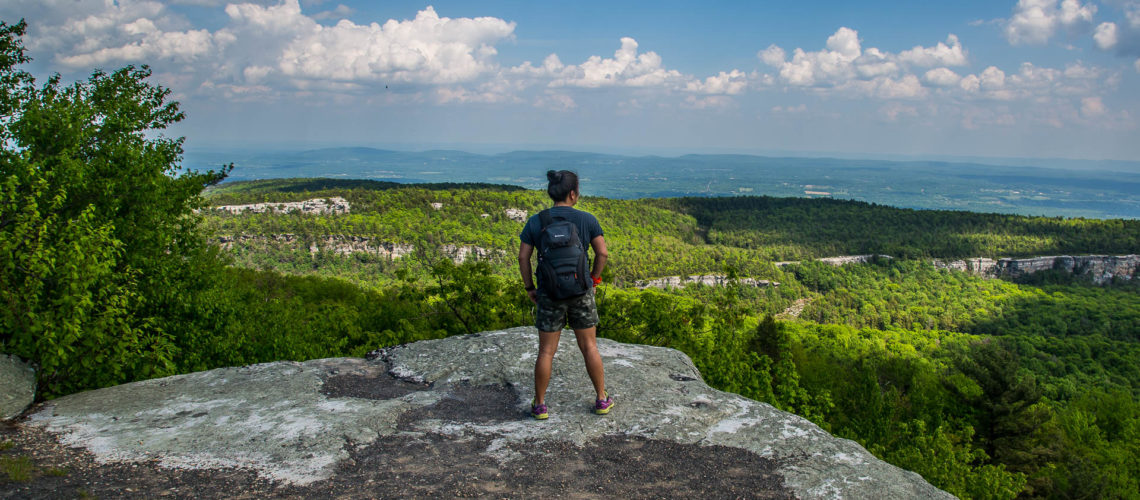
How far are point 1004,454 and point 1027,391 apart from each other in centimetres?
343

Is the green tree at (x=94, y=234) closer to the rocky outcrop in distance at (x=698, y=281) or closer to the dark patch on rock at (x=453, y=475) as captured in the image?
the dark patch on rock at (x=453, y=475)

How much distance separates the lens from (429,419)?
6.64 meters

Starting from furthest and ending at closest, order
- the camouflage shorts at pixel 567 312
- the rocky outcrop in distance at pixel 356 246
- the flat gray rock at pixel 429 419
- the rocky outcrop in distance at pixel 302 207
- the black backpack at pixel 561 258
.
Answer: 1. the rocky outcrop in distance at pixel 302 207
2. the rocky outcrop in distance at pixel 356 246
3. the camouflage shorts at pixel 567 312
4. the black backpack at pixel 561 258
5. the flat gray rock at pixel 429 419

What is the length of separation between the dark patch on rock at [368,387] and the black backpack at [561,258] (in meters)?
2.90

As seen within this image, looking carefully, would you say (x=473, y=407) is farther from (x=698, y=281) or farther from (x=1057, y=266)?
(x=1057, y=266)

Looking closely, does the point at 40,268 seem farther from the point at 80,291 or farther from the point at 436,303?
the point at 436,303

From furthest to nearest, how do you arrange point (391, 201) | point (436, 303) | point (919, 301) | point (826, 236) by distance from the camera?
point (826, 236), point (391, 201), point (919, 301), point (436, 303)

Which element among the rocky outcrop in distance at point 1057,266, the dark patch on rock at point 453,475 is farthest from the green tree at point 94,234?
the rocky outcrop in distance at point 1057,266

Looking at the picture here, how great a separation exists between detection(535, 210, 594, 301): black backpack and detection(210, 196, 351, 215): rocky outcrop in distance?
10951cm

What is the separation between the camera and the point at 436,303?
22.1 metres

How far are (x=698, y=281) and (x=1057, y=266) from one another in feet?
239

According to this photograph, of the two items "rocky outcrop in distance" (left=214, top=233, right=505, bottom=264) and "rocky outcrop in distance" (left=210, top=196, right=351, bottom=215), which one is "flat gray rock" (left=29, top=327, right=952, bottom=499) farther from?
"rocky outcrop in distance" (left=210, top=196, right=351, bottom=215)

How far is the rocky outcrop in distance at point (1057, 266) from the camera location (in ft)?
359

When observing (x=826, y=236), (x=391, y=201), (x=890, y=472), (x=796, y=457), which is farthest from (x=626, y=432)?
(x=826, y=236)
